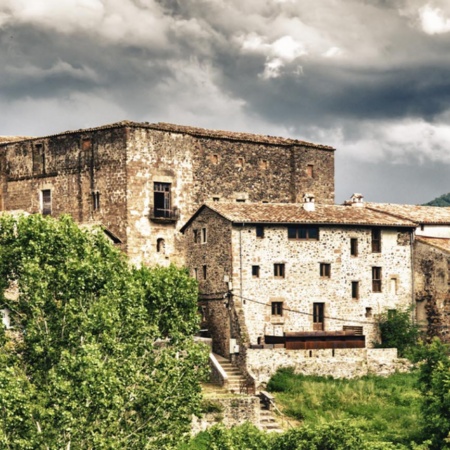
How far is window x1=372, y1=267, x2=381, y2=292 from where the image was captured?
190 ft

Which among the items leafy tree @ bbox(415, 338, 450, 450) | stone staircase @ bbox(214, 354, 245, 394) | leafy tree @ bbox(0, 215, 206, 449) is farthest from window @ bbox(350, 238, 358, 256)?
leafy tree @ bbox(0, 215, 206, 449)

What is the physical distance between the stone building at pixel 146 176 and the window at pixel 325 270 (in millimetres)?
8899

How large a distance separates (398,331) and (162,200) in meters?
15.0

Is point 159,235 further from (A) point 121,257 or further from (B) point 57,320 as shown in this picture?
(B) point 57,320

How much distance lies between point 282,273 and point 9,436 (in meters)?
23.9

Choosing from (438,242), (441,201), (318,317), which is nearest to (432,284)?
(438,242)

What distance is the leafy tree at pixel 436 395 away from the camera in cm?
4284

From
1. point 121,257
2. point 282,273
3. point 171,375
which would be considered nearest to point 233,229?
point 282,273

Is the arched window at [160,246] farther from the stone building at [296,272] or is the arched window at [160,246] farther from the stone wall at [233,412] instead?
the stone wall at [233,412]

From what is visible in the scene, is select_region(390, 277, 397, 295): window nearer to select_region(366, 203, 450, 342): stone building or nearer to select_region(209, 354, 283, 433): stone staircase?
select_region(366, 203, 450, 342): stone building

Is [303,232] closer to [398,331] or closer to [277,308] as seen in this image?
[277,308]

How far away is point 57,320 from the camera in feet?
125

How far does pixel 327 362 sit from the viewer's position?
175 ft

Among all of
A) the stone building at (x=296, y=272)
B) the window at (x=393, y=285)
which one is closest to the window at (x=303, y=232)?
the stone building at (x=296, y=272)
